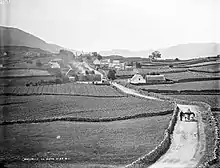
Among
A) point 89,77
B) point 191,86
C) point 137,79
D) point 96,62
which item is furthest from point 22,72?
point 96,62

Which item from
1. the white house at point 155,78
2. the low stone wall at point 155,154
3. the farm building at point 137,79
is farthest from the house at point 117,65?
the low stone wall at point 155,154

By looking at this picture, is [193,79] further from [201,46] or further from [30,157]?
[30,157]

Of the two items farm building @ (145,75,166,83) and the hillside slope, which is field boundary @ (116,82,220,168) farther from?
the hillside slope

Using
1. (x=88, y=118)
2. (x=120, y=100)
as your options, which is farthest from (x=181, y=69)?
(x=88, y=118)

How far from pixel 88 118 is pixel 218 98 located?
173 inches

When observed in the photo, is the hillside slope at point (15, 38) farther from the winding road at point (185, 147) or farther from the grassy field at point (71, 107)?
the winding road at point (185, 147)

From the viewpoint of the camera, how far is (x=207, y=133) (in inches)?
248

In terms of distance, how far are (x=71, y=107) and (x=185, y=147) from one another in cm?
373

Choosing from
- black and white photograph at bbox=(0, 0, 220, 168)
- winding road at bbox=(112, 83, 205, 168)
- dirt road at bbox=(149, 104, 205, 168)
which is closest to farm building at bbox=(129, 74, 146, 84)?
black and white photograph at bbox=(0, 0, 220, 168)

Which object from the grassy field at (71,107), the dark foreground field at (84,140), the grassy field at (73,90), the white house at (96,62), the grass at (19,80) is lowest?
the dark foreground field at (84,140)

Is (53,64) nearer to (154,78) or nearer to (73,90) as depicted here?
(73,90)

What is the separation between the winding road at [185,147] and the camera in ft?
16.5

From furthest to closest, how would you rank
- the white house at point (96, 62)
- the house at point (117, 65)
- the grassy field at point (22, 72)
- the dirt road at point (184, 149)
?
the white house at point (96, 62) < the house at point (117, 65) < the grassy field at point (22, 72) < the dirt road at point (184, 149)

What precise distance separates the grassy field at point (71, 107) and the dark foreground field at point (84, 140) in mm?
469
